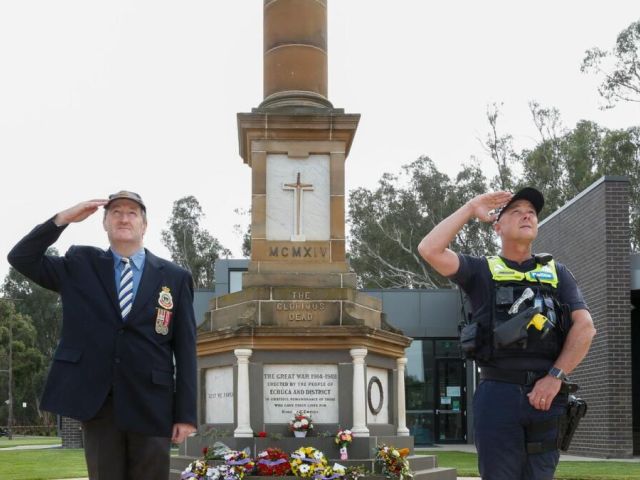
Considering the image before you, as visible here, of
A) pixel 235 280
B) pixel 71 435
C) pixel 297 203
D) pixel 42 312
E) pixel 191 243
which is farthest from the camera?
pixel 42 312

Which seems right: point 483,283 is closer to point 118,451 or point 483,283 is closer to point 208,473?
point 118,451

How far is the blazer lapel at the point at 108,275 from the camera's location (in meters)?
4.71

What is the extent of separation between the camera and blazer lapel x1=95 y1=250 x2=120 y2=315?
15.5ft

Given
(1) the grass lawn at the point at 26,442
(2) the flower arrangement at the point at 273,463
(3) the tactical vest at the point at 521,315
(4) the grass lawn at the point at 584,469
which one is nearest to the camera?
(3) the tactical vest at the point at 521,315

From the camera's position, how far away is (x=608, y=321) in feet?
70.1

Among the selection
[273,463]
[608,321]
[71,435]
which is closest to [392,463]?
[273,463]

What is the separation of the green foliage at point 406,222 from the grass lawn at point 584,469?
1139 inches

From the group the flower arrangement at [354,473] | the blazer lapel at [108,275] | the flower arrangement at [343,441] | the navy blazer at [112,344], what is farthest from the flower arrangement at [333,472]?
the blazer lapel at [108,275]

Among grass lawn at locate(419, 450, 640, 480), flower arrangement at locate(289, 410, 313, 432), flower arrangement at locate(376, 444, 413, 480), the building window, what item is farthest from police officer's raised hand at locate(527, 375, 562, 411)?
the building window

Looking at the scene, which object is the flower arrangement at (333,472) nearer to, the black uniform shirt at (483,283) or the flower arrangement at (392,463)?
the flower arrangement at (392,463)

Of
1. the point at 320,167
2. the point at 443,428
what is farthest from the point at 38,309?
the point at 320,167

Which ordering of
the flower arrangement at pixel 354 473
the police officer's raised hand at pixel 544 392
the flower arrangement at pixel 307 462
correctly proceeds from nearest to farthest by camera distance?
the police officer's raised hand at pixel 544 392
the flower arrangement at pixel 307 462
the flower arrangement at pixel 354 473

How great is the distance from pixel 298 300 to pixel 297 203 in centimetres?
134

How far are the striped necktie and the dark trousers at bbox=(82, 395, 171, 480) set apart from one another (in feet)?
1.45
